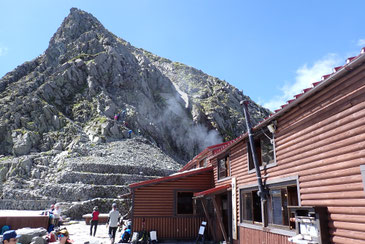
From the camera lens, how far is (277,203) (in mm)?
9312

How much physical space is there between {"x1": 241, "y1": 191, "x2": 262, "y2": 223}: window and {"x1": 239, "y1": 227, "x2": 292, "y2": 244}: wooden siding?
0.49 m

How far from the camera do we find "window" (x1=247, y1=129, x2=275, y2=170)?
10164 mm

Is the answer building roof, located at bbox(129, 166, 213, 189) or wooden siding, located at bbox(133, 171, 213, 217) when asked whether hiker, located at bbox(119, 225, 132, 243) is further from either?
building roof, located at bbox(129, 166, 213, 189)

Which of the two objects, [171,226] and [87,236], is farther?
[87,236]

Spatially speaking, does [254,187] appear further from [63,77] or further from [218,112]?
[218,112]

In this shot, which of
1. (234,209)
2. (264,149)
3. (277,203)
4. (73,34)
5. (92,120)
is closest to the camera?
(277,203)

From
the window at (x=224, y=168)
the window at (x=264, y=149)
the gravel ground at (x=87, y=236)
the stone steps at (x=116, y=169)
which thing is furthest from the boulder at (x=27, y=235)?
the stone steps at (x=116, y=169)

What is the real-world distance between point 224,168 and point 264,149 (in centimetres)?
490

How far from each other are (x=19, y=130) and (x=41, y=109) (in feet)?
Answer: 22.3

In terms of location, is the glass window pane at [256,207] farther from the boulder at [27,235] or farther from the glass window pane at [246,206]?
the boulder at [27,235]

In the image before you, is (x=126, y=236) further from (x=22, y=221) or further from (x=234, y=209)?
(x=234, y=209)

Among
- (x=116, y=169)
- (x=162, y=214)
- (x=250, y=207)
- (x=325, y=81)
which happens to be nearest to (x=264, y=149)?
(x=250, y=207)

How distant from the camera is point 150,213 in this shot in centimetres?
1541

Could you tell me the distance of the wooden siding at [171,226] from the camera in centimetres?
1516
